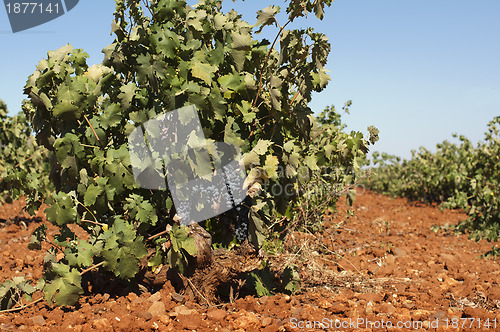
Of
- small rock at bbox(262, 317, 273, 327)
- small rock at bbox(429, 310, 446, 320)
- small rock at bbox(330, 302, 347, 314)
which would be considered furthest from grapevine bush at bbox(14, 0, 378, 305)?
small rock at bbox(429, 310, 446, 320)

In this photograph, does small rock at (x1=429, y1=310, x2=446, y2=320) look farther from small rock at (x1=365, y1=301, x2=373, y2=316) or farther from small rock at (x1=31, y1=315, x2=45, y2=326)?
small rock at (x1=31, y1=315, x2=45, y2=326)

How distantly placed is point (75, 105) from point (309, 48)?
1711mm

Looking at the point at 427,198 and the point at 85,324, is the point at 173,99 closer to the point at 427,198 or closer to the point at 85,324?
the point at 85,324

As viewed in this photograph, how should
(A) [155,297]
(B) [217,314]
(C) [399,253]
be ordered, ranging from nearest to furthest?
(B) [217,314] → (A) [155,297] → (C) [399,253]

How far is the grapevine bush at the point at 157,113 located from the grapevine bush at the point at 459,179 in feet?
12.3

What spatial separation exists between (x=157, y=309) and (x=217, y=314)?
16.5 inches

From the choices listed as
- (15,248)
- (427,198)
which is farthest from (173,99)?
(427,198)

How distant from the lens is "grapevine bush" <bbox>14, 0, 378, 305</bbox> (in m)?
3.23

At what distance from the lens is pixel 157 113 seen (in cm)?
335

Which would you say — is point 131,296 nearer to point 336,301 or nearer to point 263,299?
point 263,299

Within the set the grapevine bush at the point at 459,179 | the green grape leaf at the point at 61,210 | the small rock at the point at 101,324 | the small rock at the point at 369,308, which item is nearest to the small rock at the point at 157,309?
the small rock at the point at 101,324

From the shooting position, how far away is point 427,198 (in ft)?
A: 37.6

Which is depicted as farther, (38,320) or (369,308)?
(369,308)

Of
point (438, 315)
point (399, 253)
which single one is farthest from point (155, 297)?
point (399, 253)
